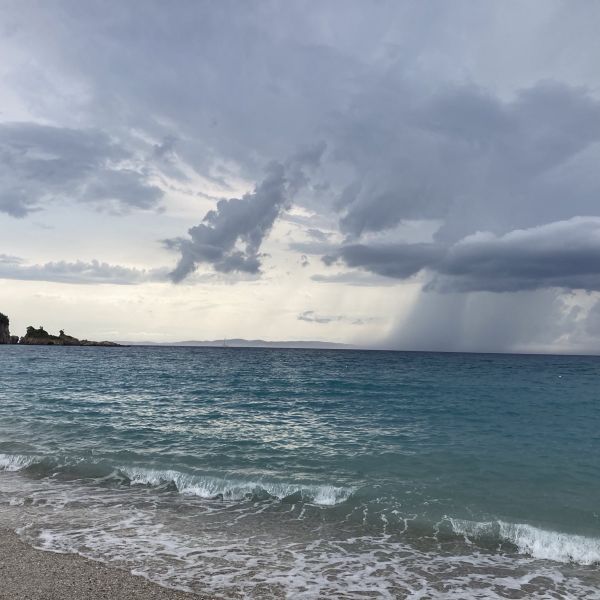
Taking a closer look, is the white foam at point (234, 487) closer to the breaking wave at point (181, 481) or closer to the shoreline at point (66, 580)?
the breaking wave at point (181, 481)

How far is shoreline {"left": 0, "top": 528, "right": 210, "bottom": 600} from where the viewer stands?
862cm

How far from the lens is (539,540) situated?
12336mm

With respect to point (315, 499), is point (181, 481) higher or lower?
lower

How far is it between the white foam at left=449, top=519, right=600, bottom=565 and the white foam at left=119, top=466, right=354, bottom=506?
3.98 meters

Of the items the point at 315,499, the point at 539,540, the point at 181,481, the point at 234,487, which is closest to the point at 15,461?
the point at 181,481

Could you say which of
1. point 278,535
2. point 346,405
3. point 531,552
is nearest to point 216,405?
point 346,405

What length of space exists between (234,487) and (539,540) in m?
9.40

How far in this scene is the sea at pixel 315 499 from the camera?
33.3 feet

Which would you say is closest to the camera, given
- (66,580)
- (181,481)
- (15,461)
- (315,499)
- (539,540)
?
(66,580)

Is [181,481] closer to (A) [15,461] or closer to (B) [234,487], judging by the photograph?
(B) [234,487]

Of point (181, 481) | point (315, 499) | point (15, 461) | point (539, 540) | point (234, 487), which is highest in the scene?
point (539, 540)

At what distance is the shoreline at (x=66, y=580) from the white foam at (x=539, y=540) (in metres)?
7.96

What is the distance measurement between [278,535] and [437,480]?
7.65 metres

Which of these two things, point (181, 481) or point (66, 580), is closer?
point (66, 580)
